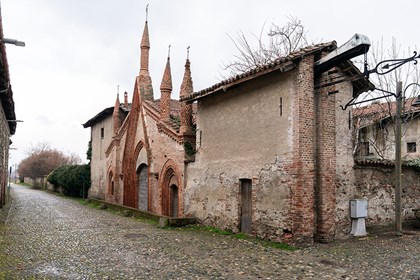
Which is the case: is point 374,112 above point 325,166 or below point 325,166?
above

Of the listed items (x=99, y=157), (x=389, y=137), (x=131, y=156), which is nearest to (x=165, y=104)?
(x=131, y=156)

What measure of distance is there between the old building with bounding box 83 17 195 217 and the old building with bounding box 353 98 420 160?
38.9ft

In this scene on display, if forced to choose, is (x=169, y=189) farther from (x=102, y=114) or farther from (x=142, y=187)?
(x=102, y=114)

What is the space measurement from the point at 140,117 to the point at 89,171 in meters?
13.6

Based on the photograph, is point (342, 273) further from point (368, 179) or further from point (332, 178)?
point (368, 179)

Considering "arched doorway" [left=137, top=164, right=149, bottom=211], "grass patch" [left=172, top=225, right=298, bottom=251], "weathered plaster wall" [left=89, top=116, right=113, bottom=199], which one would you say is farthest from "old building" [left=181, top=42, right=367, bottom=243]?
"weathered plaster wall" [left=89, top=116, right=113, bottom=199]

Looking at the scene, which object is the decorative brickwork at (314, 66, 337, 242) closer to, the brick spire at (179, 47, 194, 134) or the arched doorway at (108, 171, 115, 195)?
the brick spire at (179, 47, 194, 134)

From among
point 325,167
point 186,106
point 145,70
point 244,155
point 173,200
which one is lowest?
point 173,200

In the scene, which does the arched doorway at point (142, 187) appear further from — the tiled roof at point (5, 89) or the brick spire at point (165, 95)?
the tiled roof at point (5, 89)

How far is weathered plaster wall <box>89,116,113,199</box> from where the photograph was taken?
26984 millimetres

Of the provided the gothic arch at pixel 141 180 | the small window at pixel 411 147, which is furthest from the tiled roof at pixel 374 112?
the gothic arch at pixel 141 180

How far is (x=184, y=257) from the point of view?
882 centimetres

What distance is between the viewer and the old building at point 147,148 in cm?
1546

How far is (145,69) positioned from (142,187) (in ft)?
21.7
